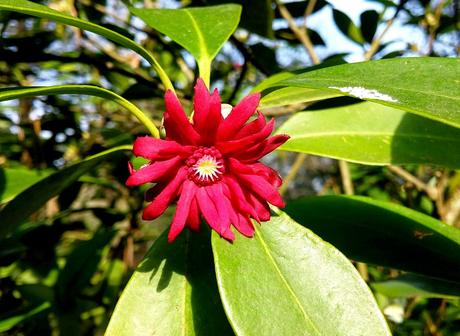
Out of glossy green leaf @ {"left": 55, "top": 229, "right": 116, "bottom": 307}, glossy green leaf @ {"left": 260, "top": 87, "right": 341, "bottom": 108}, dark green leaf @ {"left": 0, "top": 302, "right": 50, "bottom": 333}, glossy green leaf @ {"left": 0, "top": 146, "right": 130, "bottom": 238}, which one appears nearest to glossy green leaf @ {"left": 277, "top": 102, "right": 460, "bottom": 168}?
glossy green leaf @ {"left": 260, "top": 87, "right": 341, "bottom": 108}

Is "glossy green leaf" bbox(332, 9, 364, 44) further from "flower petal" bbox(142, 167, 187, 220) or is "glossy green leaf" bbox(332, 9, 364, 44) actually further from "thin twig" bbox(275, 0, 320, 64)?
"flower petal" bbox(142, 167, 187, 220)

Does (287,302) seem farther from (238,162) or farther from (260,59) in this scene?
(260,59)

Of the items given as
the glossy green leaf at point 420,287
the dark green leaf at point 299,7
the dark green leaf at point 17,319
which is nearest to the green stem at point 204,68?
the glossy green leaf at point 420,287

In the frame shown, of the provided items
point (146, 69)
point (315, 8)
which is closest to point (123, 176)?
point (146, 69)

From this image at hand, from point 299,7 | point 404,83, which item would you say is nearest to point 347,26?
point 299,7

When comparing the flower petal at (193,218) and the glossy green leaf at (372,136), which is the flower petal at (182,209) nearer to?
the flower petal at (193,218)

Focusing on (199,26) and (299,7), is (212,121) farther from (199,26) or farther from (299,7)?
(299,7)

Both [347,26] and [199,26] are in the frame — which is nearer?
[199,26]
